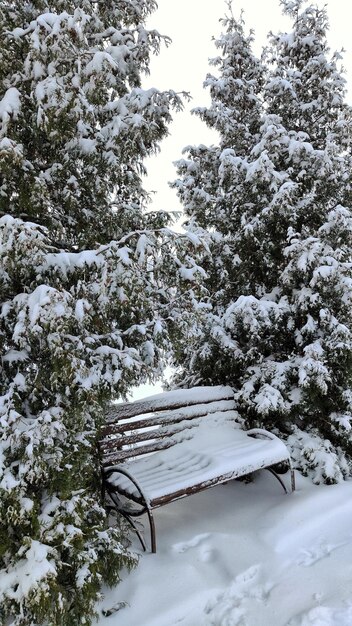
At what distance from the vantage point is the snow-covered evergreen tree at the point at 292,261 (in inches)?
191

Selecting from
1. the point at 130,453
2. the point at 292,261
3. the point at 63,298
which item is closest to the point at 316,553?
the point at 130,453

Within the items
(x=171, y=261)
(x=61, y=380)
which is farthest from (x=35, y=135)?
(x=61, y=380)

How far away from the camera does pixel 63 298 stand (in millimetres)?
2643

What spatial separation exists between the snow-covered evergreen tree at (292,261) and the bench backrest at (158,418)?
385 millimetres

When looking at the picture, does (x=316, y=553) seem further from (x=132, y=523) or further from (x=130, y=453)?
(x=130, y=453)

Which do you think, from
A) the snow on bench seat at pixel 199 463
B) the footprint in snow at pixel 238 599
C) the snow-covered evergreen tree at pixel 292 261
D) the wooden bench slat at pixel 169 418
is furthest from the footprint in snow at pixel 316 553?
the wooden bench slat at pixel 169 418

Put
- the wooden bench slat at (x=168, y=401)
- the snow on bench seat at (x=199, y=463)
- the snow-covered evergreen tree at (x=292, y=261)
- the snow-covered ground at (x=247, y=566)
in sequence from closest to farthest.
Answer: the snow-covered ground at (x=247, y=566), the snow on bench seat at (x=199, y=463), the wooden bench slat at (x=168, y=401), the snow-covered evergreen tree at (x=292, y=261)

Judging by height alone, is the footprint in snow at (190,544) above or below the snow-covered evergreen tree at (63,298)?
below

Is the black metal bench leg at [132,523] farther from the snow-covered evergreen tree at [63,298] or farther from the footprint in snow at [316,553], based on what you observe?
the footprint in snow at [316,553]

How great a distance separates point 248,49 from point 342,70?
5.24 feet

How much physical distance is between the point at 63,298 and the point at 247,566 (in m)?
2.54

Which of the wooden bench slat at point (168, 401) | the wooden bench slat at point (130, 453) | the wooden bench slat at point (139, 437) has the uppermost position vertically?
the wooden bench slat at point (168, 401)

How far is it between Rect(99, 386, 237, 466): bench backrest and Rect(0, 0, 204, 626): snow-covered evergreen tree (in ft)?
1.45

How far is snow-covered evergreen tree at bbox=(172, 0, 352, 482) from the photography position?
486cm
